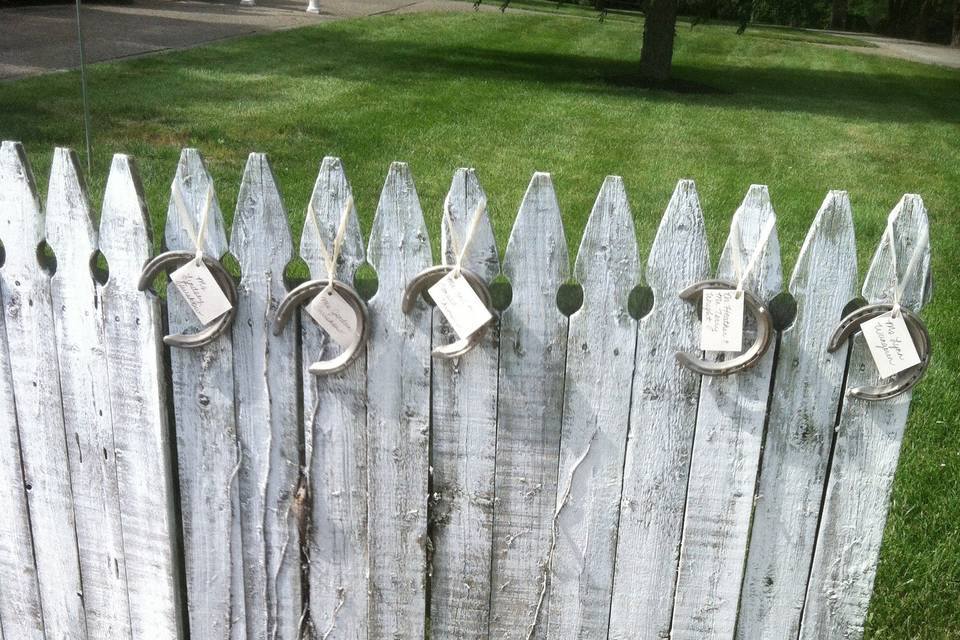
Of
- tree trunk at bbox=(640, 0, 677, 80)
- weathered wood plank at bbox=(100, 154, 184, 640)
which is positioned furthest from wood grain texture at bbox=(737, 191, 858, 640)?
tree trunk at bbox=(640, 0, 677, 80)

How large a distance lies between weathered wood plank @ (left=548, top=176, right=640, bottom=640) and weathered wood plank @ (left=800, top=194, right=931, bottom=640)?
19.1 inches

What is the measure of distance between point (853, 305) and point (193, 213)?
1.51m

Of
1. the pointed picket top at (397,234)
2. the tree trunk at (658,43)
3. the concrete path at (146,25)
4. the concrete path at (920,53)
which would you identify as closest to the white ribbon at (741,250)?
the pointed picket top at (397,234)

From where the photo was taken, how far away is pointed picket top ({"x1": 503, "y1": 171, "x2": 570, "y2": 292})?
6.78 ft

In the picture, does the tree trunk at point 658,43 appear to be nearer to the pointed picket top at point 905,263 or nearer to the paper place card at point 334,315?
the pointed picket top at point 905,263

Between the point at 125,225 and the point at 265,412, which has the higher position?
the point at 125,225

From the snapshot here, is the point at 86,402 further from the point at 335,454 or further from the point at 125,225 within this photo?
the point at 335,454

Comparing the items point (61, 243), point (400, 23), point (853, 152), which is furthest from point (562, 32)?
point (61, 243)

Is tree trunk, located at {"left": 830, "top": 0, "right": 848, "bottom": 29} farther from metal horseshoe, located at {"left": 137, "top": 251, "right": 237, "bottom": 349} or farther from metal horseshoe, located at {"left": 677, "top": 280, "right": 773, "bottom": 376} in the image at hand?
metal horseshoe, located at {"left": 137, "top": 251, "right": 237, "bottom": 349}

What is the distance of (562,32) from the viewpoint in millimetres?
21469

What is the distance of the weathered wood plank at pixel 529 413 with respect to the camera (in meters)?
2.10

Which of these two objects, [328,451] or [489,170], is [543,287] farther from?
[489,170]

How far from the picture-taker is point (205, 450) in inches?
93.1

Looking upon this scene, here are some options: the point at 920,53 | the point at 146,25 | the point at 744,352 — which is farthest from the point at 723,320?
the point at 920,53
